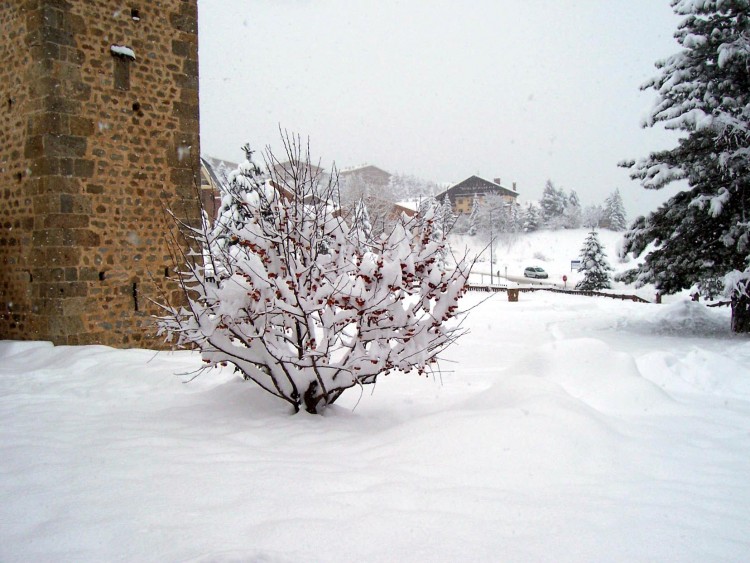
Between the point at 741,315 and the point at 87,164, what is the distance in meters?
13.7

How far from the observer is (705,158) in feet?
37.9

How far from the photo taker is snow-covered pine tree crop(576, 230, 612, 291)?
32.7m

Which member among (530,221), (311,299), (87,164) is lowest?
(311,299)

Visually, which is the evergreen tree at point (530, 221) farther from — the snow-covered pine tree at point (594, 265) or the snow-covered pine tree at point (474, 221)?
the snow-covered pine tree at point (594, 265)

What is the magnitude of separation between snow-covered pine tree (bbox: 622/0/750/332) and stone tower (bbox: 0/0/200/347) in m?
10.3

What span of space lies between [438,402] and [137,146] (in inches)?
262

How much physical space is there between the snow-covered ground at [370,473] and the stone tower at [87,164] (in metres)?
2.00

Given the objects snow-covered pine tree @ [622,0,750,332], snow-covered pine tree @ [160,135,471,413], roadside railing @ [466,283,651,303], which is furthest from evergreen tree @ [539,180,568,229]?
snow-covered pine tree @ [160,135,471,413]

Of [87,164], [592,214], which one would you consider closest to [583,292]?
[87,164]

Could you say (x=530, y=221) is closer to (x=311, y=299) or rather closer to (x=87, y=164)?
(x=87, y=164)

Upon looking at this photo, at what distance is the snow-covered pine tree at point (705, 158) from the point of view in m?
11.0

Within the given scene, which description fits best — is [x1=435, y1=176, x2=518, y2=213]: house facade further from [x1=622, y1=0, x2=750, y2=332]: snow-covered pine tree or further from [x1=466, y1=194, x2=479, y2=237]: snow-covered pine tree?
[x1=622, y1=0, x2=750, y2=332]: snow-covered pine tree

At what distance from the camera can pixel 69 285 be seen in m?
7.90

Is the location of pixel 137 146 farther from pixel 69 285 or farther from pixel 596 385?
pixel 596 385
